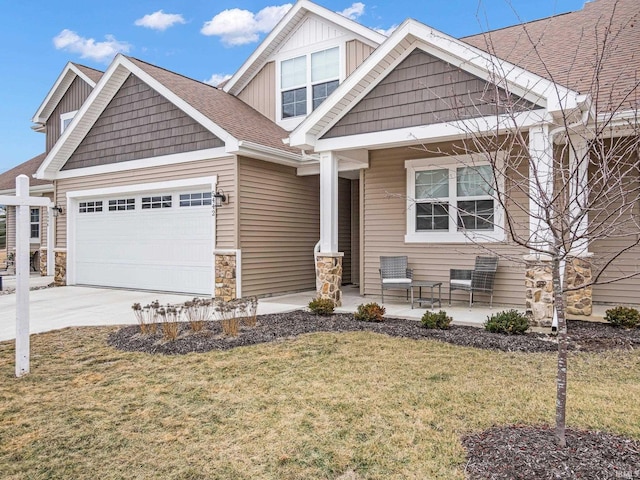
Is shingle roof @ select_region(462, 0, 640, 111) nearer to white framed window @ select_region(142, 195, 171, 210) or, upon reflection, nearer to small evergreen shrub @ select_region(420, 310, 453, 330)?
small evergreen shrub @ select_region(420, 310, 453, 330)

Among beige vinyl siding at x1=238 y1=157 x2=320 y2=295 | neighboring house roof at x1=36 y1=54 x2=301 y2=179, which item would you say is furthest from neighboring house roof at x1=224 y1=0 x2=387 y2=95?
beige vinyl siding at x1=238 y1=157 x2=320 y2=295

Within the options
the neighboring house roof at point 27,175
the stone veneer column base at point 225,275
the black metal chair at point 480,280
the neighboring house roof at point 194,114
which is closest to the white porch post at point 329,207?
the neighboring house roof at point 194,114

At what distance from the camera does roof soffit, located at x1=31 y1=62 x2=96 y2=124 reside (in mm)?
15727

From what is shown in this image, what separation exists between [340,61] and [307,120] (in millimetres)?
3740

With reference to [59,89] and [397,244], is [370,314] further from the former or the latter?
[59,89]

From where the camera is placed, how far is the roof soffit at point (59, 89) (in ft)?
51.6

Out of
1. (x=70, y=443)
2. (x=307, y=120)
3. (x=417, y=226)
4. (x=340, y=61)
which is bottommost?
(x=70, y=443)

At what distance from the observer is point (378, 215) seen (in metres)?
10.0

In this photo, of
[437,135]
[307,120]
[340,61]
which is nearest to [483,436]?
[437,135]

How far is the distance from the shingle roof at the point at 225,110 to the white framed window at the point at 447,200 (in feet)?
10.2

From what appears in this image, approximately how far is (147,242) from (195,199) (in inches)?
73.0

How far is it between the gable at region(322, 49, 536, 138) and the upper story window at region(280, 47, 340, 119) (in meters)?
3.55

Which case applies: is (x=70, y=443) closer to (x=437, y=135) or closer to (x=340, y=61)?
(x=437, y=135)

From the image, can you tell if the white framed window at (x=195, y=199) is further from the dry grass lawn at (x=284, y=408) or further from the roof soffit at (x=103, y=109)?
the dry grass lawn at (x=284, y=408)
